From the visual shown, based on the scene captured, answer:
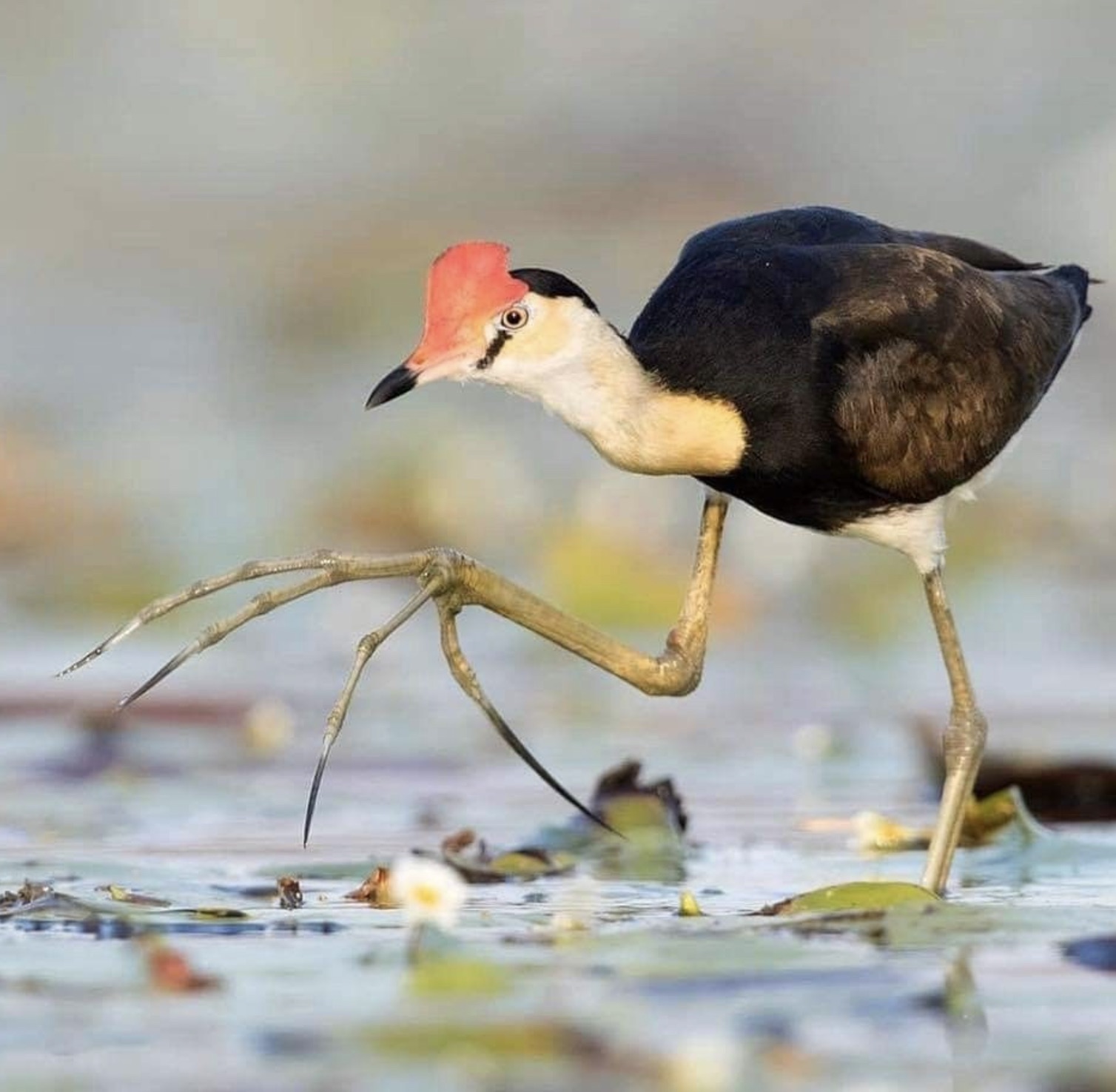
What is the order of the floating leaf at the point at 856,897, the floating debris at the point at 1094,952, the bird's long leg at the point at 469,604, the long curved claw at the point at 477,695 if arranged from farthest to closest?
1. the long curved claw at the point at 477,695
2. the bird's long leg at the point at 469,604
3. the floating leaf at the point at 856,897
4. the floating debris at the point at 1094,952

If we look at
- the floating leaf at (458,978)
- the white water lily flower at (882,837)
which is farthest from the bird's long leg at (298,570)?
the white water lily flower at (882,837)

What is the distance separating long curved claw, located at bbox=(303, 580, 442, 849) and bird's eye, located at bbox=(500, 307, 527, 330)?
0.59 meters

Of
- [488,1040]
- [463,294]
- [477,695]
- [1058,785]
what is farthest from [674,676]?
[488,1040]

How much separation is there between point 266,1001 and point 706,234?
9.78ft

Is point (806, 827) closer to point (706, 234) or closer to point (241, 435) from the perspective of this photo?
point (706, 234)

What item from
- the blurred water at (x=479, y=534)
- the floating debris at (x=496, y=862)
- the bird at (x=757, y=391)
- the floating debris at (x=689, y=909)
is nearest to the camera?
the blurred water at (x=479, y=534)

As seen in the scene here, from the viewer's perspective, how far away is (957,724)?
7.57 metres

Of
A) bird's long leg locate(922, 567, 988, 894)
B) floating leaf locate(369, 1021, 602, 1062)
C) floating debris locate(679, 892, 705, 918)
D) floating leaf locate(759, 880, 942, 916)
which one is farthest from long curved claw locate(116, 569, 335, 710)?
bird's long leg locate(922, 567, 988, 894)

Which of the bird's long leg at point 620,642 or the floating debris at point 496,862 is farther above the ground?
the bird's long leg at point 620,642

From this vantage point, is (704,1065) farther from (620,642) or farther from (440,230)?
(440,230)

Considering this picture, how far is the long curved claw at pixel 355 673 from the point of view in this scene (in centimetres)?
586

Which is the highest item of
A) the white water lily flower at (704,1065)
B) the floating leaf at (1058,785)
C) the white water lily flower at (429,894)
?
the floating leaf at (1058,785)

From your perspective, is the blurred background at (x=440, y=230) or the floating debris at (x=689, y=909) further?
the blurred background at (x=440, y=230)

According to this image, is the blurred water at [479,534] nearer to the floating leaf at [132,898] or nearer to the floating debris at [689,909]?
the floating debris at [689,909]
